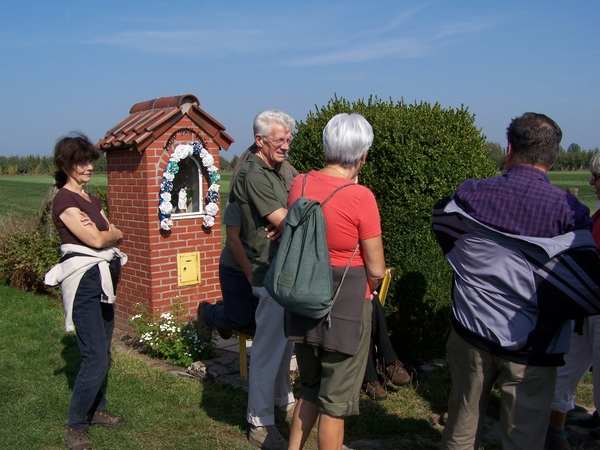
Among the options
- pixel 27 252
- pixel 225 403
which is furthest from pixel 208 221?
pixel 27 252

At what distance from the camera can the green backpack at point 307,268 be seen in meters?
2.55

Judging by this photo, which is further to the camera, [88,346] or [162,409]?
[162,409]

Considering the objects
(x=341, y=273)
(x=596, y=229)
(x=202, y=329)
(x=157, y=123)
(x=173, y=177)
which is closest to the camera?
(x=341, y=273)

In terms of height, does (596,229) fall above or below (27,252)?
above

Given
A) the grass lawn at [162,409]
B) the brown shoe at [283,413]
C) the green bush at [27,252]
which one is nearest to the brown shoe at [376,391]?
the grass lawn at [162,409]

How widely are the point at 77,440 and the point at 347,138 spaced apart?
8.21ft

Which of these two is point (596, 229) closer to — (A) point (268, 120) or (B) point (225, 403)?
(A) point (268, 120)

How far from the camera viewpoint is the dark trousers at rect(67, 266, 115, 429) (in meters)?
3.56

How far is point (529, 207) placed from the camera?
2477 mm

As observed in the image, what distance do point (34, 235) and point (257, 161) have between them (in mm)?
5813

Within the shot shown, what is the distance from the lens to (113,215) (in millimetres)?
6148

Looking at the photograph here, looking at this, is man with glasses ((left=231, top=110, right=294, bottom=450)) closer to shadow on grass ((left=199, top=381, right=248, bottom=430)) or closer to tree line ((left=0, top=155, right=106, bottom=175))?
shadow on grass ((left=199, top=381, right=248, bottom=430))

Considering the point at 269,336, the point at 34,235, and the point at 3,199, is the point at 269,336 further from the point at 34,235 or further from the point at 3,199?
the point at 3,199

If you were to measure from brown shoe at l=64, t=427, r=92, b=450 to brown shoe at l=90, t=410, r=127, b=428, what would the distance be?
0.84 ft
